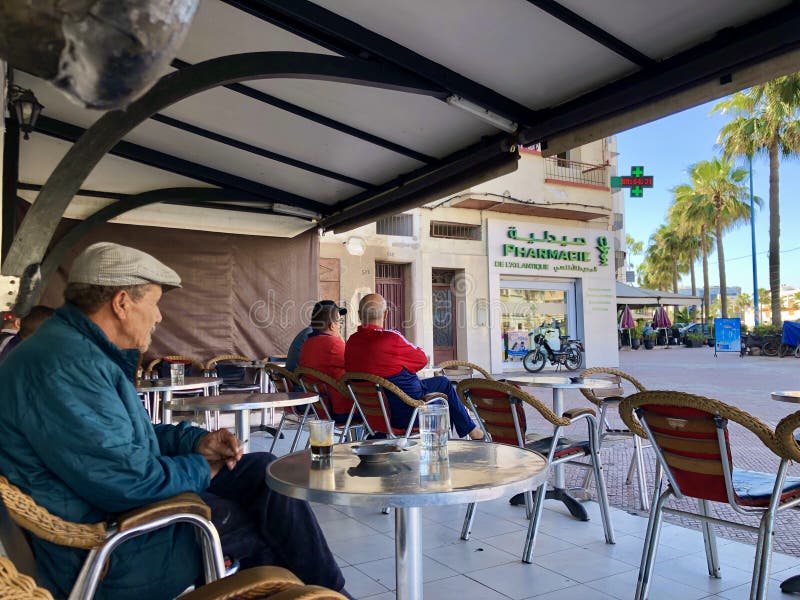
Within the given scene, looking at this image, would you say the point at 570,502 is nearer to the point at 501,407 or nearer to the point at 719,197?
the point at 501,407

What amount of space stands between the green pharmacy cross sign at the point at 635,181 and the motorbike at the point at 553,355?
4.80 metres

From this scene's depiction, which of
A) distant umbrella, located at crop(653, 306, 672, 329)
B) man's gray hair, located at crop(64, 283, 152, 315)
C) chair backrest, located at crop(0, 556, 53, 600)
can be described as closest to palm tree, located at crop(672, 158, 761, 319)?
distant umbrella, located at crop(653, 306, 672, 329)

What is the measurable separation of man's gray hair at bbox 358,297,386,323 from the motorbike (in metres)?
13.9

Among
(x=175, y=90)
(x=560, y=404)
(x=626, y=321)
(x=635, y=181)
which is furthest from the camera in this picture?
(x=626, y=321)

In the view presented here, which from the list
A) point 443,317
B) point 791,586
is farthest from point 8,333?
point 443,317

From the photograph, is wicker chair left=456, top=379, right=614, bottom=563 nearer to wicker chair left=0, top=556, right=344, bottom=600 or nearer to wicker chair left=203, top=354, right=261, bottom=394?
wicker chair left=0, top=556, right=344, bottom=600

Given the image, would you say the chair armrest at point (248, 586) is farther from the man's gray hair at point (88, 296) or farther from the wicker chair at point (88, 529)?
the man's gray hair at point (88, 296)

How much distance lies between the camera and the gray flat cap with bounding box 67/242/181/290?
A: 1872mm

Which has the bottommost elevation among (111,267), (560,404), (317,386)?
(560,404)

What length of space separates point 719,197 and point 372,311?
115 ft

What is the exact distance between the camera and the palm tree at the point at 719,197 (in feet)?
112

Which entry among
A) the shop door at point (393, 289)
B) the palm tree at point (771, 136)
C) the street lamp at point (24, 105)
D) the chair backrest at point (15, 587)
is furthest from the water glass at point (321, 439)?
the palm tree at point (771, 136)

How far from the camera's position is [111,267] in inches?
74.3

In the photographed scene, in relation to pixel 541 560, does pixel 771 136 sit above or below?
above
